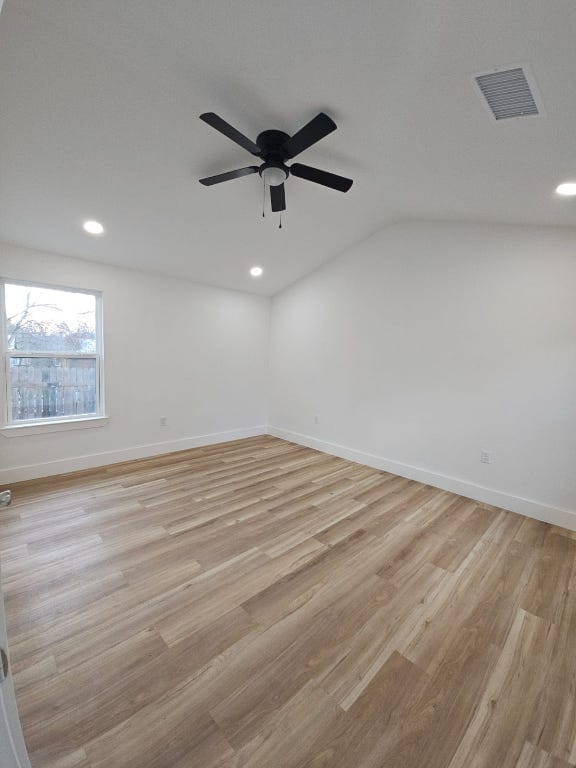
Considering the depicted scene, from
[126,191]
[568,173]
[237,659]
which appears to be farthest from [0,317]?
[568,173]

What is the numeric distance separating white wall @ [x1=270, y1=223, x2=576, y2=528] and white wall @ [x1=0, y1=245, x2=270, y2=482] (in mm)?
1161

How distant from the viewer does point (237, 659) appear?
146cm

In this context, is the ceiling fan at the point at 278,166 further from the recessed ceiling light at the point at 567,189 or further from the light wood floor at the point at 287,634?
the light wood floor at the point at 287,634

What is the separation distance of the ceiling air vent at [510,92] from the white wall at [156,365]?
367cm

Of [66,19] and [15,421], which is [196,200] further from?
[15,421]

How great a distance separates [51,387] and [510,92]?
4.43 metres

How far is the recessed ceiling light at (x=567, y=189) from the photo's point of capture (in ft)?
6.97

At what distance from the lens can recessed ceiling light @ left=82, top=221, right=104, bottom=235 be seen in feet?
9.75

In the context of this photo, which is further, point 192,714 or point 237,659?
point 237,659

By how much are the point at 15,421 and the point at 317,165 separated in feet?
12.4

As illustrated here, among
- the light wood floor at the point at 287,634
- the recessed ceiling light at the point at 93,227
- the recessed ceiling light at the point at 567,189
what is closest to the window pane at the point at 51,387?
the light wood floor at the point at 287,634

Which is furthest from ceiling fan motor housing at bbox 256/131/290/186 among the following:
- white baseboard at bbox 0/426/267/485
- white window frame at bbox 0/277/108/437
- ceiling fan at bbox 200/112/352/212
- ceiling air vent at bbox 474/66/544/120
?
white baseboard at bbox 0/426/267/485

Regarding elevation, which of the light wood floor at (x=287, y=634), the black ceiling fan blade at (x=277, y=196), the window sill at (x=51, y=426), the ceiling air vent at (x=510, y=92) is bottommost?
Answer: the light wood floor at (x=287, y=634)

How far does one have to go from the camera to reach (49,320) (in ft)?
11.4
